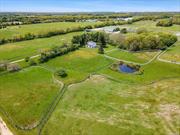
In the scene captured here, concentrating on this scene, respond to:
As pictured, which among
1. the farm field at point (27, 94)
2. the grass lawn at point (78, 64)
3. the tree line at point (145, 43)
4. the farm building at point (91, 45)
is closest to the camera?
the farm field at point (27, 94)

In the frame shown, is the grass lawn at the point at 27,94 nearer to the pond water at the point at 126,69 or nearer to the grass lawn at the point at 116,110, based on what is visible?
the grass lawn at the point at 116,110

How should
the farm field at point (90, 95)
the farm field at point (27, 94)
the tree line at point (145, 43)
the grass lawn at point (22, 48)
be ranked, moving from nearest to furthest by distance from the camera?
the farm field at point (90, 95), the farm field at point (27, 94), the grass lawn at point (22, 48), the tree line at point (145, 43)

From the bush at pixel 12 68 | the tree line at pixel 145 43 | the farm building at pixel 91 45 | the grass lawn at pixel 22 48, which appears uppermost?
the tree line at pixel 145 43

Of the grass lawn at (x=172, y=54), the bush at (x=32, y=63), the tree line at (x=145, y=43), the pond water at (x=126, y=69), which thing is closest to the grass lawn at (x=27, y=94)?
the bush at (x=32, y=63)

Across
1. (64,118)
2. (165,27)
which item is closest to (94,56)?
(64,118)

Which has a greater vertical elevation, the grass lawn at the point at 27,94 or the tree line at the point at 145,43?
the tree line at the point at 145,43

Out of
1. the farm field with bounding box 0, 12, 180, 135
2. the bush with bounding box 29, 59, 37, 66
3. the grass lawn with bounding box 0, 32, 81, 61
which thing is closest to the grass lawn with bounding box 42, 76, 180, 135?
the farm field with bounding box 0, 12, 180, 135

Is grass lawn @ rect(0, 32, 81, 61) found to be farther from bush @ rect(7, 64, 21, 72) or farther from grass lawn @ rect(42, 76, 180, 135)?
grass lawn @ rect(42, 76, 180, 135)

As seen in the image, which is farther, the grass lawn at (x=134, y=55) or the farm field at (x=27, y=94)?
the grass lawn at (x=134, y=55)
